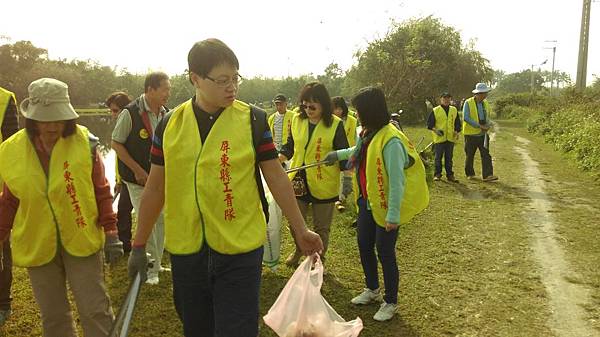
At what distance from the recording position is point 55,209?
2.42 m

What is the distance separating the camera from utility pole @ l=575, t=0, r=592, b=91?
23.8 meters

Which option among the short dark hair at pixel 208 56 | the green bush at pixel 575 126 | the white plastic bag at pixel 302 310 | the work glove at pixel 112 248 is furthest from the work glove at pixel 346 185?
the green bush at pixel 575 126

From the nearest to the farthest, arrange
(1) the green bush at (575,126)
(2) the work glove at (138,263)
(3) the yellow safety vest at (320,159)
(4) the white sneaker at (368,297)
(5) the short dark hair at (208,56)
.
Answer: (5) the short dark hair at (208,56)
(2) the work glove at (138,263)
(4) the white sneaker at (368,297)
(3) the yellow safety vest at (320,159)
(1) the green bush at (575,126)

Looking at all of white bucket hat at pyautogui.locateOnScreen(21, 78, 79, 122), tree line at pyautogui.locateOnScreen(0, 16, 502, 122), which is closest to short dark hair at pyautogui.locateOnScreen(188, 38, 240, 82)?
white bucket hat at pyautogui.locateOnScreen(21, 78, 79, 122)

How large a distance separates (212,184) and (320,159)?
230cm

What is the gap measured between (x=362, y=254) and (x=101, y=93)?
47834 mm

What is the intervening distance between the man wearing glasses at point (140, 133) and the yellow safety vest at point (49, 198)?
1.43m

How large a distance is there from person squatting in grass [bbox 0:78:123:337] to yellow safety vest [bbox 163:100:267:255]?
0.66m

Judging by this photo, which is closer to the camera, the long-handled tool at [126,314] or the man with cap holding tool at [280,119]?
the long-handled tool at [126,314]

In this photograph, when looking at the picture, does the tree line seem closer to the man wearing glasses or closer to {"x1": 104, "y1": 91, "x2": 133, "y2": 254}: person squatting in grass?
{"x1": 104, "y1": 91, "x2": 133, "y2": 254}: person squatting in grass

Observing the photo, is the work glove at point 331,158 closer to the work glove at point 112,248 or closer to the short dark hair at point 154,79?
the short dark hair at point 154,79

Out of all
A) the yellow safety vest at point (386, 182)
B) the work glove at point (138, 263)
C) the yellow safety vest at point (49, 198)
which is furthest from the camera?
the yellow safety vest at point (386, 182)

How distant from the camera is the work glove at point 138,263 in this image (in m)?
2.22

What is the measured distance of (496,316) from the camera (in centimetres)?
369
